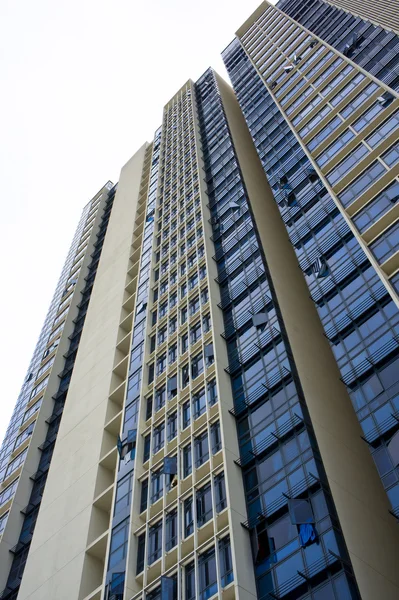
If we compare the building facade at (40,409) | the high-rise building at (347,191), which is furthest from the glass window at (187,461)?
the building facade at (40,409)

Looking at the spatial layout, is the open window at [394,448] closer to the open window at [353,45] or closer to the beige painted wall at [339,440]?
the beige painted wall at [339,440]

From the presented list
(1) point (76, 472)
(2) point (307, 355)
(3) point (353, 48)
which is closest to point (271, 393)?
(2) point (307, 355)

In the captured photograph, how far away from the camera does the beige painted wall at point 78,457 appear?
32706mm

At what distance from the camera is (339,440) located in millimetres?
29375

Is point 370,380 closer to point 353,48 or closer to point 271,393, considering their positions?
point 271,393

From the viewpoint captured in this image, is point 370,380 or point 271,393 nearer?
point 370,380

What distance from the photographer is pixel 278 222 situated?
47.8 metres

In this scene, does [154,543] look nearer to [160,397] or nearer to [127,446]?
[127,446]

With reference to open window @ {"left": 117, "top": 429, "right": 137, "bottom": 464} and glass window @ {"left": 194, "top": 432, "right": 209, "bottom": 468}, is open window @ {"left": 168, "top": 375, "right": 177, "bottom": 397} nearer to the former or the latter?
open window @ {"left": 117, "top": 429, "right": 137, "bottom": 464}

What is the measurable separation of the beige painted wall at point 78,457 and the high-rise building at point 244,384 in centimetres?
18

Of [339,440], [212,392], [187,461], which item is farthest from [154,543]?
[339,440]

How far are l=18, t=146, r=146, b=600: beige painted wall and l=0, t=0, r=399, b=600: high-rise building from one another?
18 centimetres

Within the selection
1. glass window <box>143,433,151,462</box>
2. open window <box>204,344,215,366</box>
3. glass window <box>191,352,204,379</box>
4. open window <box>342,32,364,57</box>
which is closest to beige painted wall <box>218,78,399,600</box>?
open window <box>204,344,215,366</box>

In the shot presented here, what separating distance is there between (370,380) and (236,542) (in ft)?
29.1
